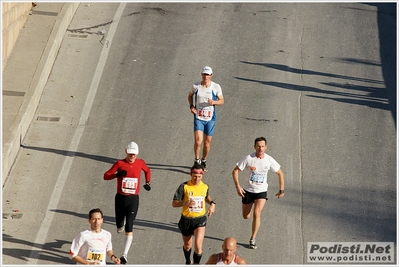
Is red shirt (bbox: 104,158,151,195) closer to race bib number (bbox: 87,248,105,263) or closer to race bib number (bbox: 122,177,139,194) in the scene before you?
race bib number (bbox: 122,177,139,194)

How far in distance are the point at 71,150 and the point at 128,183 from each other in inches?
147

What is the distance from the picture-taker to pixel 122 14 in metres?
23.3

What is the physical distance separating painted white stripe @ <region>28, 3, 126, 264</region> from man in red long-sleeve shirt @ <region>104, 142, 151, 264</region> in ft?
4.62

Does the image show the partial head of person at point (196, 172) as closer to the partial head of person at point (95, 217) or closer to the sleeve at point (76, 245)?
the partial head of person at point (95, 217)

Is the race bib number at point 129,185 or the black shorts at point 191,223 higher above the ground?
the race bib number at point 129,185

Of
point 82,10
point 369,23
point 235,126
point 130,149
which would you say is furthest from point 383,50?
point 130,149

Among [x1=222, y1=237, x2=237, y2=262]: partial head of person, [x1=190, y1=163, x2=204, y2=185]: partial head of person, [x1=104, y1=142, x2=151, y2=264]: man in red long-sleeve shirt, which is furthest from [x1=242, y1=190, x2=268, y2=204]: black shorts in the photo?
[x1=222, y1=237, x2=237, y2=262]: partial head of person

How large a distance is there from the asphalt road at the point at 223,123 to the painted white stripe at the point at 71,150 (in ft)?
0.10

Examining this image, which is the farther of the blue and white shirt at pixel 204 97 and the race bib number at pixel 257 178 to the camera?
the blue and white shirt at pixel 204 97

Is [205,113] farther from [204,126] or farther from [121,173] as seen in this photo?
[121,173]

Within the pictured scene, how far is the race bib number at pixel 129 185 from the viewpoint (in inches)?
525

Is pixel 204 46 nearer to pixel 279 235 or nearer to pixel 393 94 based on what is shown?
pixel 393 94

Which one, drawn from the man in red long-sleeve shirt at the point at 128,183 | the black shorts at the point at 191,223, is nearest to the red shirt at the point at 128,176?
the man in red long-sleeve shirt at the point at 128,183

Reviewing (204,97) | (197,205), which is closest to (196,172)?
(197,205)
